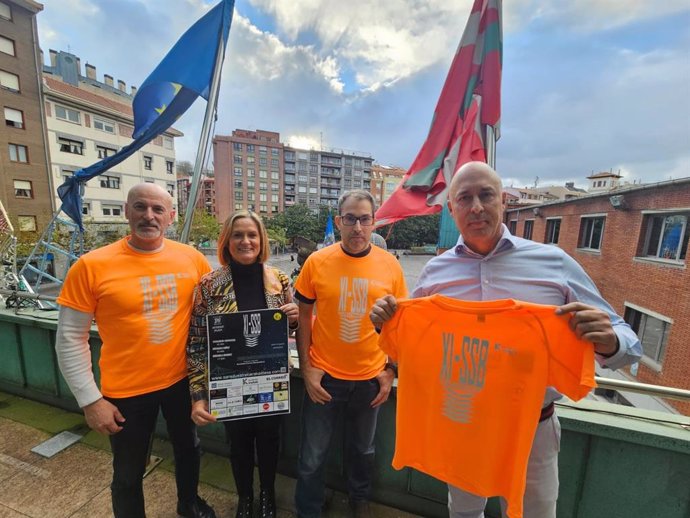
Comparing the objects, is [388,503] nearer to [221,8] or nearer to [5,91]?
[221,8]

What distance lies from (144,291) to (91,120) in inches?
1263

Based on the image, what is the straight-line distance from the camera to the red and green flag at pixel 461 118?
303cm

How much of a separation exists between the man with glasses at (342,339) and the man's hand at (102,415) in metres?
1.04

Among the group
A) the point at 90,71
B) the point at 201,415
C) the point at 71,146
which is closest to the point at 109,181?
the point at 71,146

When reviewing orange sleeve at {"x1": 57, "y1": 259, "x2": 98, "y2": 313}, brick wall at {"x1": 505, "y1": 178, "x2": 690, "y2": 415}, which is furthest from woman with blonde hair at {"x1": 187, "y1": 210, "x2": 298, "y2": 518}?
brick wall at {"x1": 505, "y1": 178, "x2": 690, "y2": 415}

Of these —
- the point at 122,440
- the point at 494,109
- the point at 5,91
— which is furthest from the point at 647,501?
the point at 5,91

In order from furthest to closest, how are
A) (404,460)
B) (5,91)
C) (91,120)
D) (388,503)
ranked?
(91,120) < (5,91) < (388,503) < (404,460)

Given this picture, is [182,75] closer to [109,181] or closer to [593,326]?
[593,326]

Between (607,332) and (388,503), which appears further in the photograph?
(388,503)

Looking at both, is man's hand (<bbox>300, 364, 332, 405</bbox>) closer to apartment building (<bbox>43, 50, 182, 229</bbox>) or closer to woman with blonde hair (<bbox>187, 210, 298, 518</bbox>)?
woman with blonde hair (<bbox>187, 210, 298, 518</bbox>)

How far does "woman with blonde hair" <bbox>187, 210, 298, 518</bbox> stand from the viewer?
68.8 inches

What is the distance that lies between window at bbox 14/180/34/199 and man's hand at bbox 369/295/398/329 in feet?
93.6

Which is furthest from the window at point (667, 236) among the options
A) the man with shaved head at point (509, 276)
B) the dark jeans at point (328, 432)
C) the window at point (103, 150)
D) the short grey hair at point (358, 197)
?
the window at point (103, 150)

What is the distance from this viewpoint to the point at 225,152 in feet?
181
